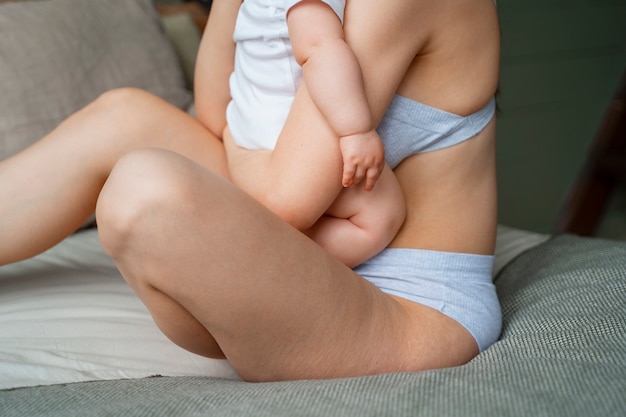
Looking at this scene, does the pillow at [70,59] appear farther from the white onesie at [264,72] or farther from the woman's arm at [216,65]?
the white onesie at [264,72]

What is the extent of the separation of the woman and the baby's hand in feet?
0.12

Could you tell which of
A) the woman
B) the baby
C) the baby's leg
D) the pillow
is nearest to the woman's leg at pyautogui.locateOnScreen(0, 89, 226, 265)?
the woman

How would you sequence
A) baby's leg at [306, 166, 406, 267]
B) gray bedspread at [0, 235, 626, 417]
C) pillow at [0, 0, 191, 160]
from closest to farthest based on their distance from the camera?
gray bedspread at [0, 235, 626, 417], baby's leg at [306, 166, 406, 267], pillow at [0, 0, 191, 160]

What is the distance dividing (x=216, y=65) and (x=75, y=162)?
0.28 m

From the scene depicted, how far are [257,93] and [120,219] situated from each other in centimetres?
34

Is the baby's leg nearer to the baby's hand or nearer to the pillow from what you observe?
the baby's hand

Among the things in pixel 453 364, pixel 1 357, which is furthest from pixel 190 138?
pixel 453 364

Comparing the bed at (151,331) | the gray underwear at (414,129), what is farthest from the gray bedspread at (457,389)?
the gray underwear at (414,129)

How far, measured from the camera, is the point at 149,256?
0.82 metres

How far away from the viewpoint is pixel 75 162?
115 centimetres

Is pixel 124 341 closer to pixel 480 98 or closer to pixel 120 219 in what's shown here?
pixel 120 219

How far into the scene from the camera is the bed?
31.5 inches

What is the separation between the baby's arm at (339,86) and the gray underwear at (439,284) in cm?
20

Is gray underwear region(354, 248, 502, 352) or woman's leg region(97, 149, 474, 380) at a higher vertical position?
woman's leg region(97, 149, 474, 380)
